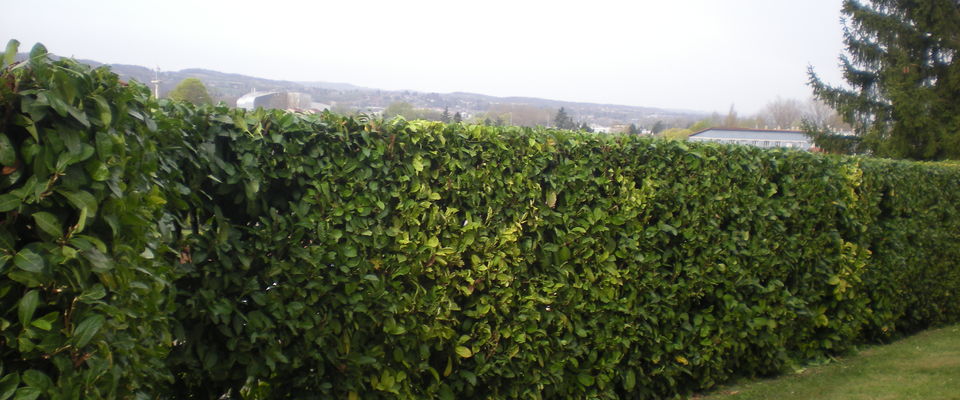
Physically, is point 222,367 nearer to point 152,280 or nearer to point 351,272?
point 351,272

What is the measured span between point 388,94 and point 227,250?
4.16 m

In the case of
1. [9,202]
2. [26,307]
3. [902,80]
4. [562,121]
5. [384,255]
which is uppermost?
[902,80]

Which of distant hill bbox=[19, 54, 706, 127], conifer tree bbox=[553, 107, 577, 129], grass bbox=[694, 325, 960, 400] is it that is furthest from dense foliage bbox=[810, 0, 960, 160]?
conifer tree bbox=[553, 107, 577, 129]

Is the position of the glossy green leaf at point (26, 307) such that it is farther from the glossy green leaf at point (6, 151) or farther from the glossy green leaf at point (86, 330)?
the glossy green leaf at point (6, 151)

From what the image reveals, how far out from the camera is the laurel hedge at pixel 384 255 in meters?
2.24

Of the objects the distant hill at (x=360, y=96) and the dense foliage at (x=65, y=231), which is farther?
the distant hill at (x=360, y=96)

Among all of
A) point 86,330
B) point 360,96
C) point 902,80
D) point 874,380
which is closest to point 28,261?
point 86,330

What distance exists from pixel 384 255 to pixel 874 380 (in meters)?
5.73

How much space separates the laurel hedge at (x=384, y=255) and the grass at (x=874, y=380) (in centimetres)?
28

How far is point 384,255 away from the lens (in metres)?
4.42

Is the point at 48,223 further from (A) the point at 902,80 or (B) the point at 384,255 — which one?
(A) the point at 902,80

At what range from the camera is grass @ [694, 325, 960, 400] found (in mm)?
6602

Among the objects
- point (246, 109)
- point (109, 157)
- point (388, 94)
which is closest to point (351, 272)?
point (246, 109)

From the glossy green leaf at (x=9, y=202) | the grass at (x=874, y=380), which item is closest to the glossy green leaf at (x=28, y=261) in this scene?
the glossy green leaf at (x=9, y=202)
